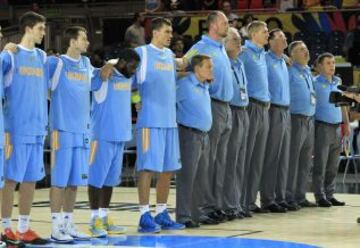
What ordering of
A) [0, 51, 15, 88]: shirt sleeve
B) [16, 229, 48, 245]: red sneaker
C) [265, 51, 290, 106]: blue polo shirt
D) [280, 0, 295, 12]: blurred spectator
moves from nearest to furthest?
[0, 51, 15, 88]: shirt sleeve, [16, 229, 48, 245]: red sneaker, [265, 51, 290, 106]: blue polo shirt, [280, 0, 295, 12]: blurred spectator

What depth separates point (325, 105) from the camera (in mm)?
13125

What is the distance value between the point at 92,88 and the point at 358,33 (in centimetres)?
1153

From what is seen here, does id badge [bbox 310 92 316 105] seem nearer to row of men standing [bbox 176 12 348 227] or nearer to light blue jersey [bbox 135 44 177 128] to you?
row of men standing [bbox 176 12 348 227]

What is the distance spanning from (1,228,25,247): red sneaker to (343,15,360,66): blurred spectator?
40.8ft

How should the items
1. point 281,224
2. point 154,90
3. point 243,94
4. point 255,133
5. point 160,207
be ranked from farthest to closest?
point 255,133, point 243,94, point 281,224, point 160,207, point 154,90

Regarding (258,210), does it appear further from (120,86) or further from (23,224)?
(23,224)

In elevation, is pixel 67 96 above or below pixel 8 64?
below

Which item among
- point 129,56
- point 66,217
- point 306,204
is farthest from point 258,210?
point 66,217

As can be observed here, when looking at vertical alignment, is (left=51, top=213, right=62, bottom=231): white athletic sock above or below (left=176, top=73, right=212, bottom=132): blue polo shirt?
below

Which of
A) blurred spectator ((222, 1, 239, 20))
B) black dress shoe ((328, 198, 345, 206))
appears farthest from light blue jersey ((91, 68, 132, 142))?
blurred spectator ((222, 1, 239, 20))

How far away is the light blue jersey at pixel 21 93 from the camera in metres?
8.76

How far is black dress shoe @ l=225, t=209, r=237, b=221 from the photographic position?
36.4ft

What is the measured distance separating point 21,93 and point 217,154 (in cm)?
307

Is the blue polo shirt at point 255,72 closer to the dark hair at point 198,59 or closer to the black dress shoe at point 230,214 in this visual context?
the dark hair at point 198,59
